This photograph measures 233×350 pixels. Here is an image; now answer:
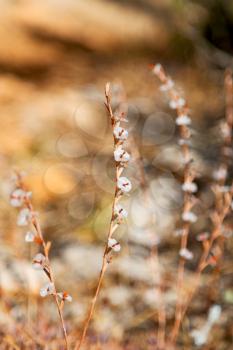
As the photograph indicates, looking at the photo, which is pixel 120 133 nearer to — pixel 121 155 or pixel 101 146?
pixel 121 155

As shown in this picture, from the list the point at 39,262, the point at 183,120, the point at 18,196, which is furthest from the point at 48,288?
the point at 183,120

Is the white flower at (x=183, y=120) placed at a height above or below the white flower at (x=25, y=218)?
above

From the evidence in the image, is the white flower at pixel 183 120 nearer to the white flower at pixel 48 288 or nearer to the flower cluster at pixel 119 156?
the flower cluster at pixel 119 156

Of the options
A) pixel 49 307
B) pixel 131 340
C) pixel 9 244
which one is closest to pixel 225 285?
pixel 131 340

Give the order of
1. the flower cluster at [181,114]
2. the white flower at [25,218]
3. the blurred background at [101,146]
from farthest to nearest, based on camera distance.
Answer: the blurred background at [101,146], the flower cluster at [181,114], the white flower at [25,218]

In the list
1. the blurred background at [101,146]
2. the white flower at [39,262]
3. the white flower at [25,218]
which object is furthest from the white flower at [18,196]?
the blurred background at [101,146]

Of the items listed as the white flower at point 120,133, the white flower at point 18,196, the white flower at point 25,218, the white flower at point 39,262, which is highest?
the white flower at point 120,133

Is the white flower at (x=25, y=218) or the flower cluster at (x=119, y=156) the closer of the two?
the flower cluster at (x=119, y=156)
